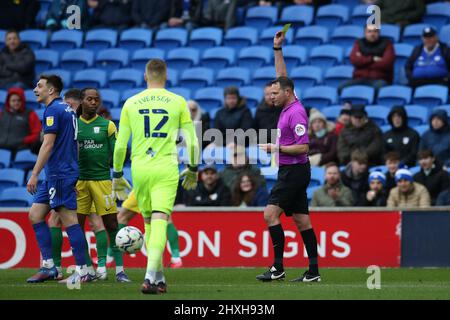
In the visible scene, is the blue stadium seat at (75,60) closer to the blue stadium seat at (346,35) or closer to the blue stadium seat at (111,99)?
the blue stadium seat at (111,99)

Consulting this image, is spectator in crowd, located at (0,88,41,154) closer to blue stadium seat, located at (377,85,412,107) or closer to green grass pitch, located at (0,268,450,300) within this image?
green grass pitch, located at (0,268,450,300)

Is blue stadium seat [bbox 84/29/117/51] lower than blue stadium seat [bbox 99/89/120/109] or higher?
higher

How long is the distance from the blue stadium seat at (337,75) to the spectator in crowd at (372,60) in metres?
0.28

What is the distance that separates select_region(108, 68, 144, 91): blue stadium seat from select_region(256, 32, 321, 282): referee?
8.58 meters

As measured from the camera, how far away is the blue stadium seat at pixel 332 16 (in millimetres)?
19750

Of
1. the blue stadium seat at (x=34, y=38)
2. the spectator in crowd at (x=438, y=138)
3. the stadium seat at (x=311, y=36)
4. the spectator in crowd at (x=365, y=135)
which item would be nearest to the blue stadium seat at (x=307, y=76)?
the stadium seat at (x=311, y=36)

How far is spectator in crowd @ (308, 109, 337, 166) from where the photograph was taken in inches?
655

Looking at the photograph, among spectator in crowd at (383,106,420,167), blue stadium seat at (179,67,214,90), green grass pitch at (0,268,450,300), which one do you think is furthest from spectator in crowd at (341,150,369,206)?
blue stadium seat at (179,67,214,90)

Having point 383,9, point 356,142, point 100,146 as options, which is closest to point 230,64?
point 383,9

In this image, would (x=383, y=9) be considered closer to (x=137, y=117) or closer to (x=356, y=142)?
(x=356, y=142)

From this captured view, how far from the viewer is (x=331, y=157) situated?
54.5 ft

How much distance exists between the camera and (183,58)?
20.0 metres

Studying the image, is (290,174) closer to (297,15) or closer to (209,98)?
(209,98)

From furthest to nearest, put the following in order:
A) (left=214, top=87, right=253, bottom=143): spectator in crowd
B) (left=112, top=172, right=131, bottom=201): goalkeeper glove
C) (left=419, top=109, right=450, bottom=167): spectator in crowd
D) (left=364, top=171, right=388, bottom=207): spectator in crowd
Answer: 1. (left=214, top=87, right=253, bottom=143): spectator in crowd
2. (left=419, top=109, right=450, bottom=167): spectator in crowd
3. (left=364, top=171, right=388, bottom=207): spectator in crowd
4. (left=112, top=172, right=131, bottom=201): goalkeeper glove
